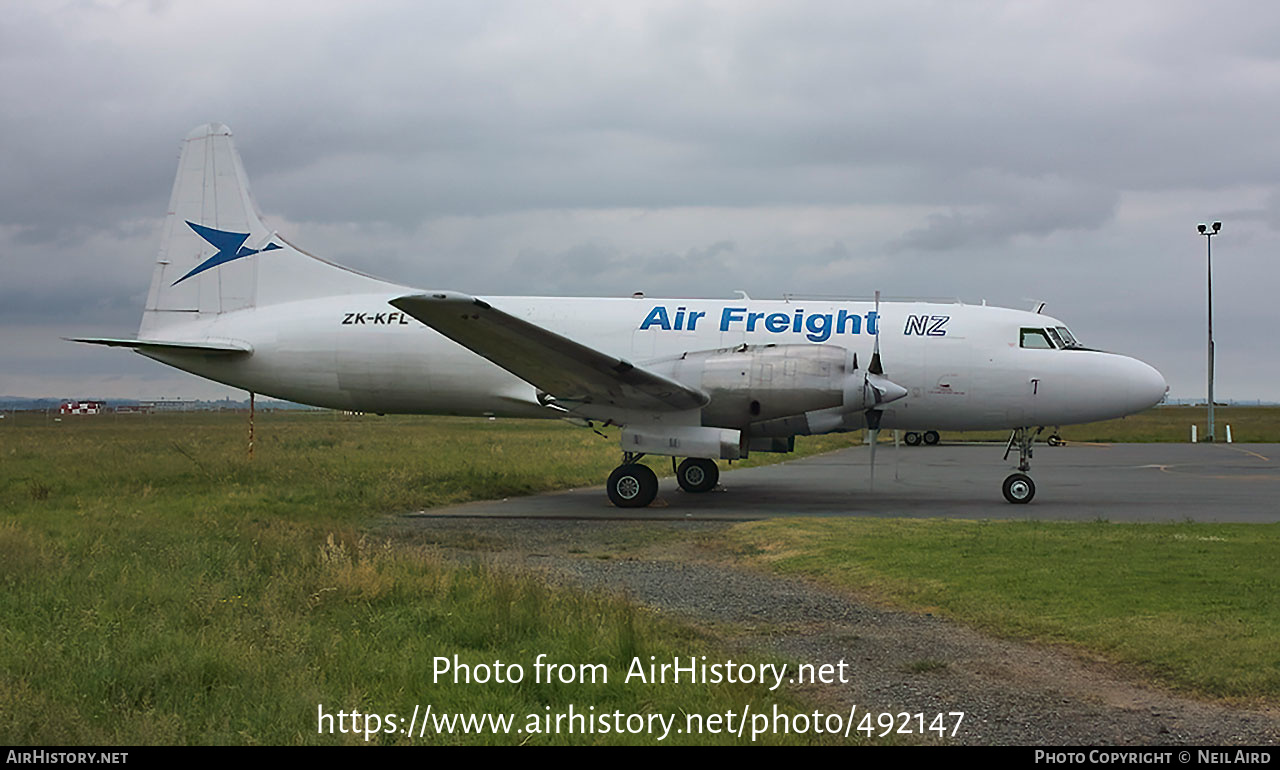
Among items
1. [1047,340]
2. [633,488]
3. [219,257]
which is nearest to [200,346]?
[219,257]

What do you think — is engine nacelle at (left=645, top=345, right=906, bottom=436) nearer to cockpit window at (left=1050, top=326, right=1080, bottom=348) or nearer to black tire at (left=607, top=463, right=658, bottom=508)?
black tire at (left=607, top=463, right=658, bottom=508)

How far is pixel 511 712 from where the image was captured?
596 centimetres

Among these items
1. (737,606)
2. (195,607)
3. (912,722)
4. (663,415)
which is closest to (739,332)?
(663,415)

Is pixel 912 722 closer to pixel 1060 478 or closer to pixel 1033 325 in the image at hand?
pixel 1033 325

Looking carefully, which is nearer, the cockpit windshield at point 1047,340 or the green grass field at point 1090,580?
the green grass field at point 1090,580

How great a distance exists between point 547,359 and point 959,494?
915 centimetres

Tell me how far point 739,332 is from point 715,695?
539 inches

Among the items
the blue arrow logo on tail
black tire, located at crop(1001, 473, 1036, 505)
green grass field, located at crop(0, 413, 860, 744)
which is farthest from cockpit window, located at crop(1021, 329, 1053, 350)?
the blue arrow logo on tail

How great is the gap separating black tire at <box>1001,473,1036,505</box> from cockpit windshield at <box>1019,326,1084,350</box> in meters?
2.45

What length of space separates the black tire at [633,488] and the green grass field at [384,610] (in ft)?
12.6

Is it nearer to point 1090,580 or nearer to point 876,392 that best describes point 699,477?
point 876,392

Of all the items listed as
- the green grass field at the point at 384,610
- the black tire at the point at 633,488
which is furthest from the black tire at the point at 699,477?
the green grass field at the point at 384,610

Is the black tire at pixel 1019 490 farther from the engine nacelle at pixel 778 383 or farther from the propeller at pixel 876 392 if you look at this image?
the engine nacelle at pixel 778 383

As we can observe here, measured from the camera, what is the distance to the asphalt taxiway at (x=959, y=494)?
17359 millimetres
